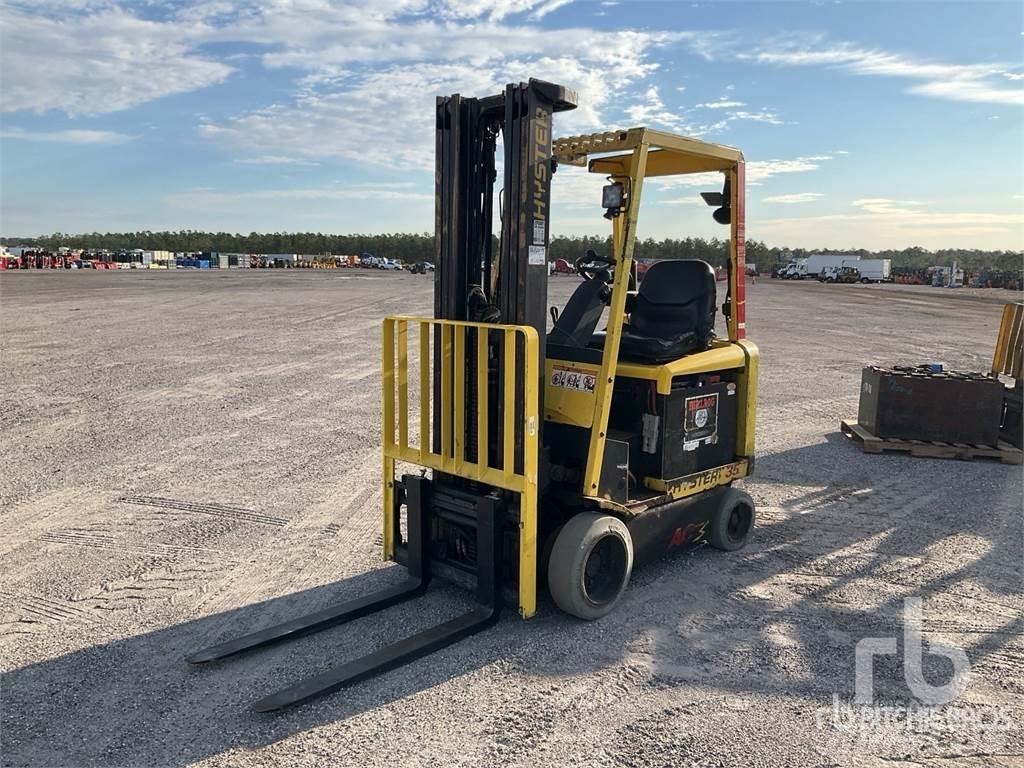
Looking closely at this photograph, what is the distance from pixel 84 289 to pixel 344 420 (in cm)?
3033

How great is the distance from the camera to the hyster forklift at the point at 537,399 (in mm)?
4508

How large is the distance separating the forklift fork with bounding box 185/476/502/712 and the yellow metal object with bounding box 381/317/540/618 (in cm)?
18

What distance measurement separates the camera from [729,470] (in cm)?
578

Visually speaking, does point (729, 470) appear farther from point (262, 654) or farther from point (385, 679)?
point (262, 654)

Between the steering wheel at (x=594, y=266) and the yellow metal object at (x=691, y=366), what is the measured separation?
617 millimetres

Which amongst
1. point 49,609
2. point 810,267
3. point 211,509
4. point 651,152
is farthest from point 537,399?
point 810,267

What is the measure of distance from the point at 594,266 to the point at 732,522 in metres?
2.29

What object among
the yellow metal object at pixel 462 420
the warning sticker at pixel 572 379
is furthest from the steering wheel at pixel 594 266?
the yellow metal object at pixel 462 420

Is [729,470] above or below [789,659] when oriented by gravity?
above

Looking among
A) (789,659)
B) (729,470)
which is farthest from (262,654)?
(729,470)

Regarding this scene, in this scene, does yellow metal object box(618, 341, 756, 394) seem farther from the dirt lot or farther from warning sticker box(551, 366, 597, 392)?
the dirt lot

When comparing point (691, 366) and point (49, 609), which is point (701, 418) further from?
point (49, 609)

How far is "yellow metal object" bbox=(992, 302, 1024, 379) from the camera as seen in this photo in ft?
31.2

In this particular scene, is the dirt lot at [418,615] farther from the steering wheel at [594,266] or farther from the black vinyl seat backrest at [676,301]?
the steering wheel at [594,266]
